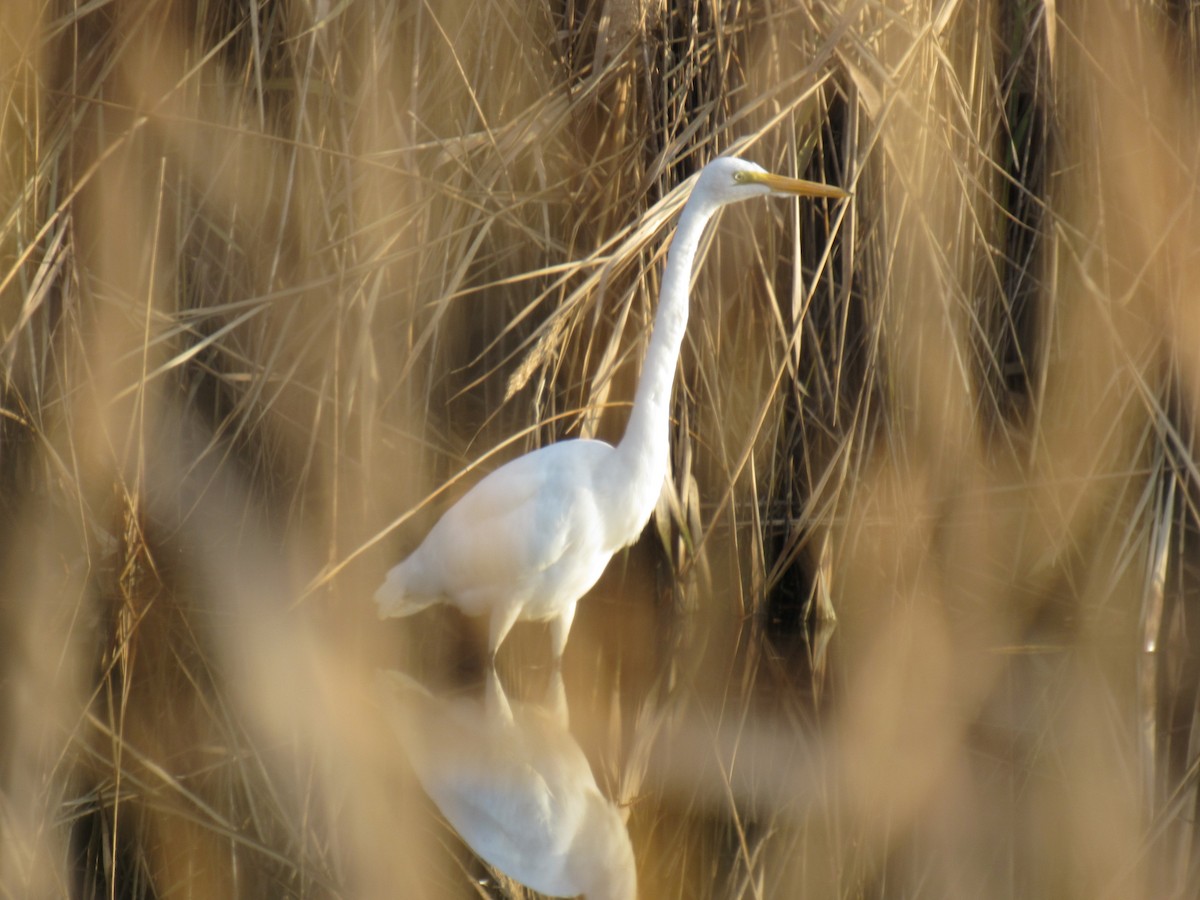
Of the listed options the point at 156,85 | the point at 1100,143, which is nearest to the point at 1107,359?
the point at 1100,143

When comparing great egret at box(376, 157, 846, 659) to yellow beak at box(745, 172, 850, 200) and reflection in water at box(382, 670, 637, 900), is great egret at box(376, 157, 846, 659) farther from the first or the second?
reflection in water at box(382, 670, 637, 900)

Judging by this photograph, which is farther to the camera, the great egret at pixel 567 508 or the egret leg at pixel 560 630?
the egret leg at pixel 560 630

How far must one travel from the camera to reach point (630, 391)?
431cm

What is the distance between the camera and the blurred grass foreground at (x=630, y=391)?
3299 millimetres

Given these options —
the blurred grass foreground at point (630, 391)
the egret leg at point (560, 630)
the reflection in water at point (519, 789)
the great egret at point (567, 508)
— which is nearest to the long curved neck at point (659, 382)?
the great egret at point (567, 508)

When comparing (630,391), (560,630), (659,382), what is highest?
(659,382)

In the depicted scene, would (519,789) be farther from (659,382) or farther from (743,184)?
(743,184)

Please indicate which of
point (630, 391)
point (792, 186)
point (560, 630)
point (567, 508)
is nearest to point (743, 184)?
point (792, 186)

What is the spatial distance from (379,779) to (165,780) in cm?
43

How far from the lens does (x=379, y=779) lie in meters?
3.07

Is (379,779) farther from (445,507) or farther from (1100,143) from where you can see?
(1100,143)

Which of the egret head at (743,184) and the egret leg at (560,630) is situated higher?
the egret head at (743,184)

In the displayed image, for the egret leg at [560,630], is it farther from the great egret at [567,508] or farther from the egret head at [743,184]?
the egret head at [743,184]

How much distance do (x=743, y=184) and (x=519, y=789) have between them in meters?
1.41
